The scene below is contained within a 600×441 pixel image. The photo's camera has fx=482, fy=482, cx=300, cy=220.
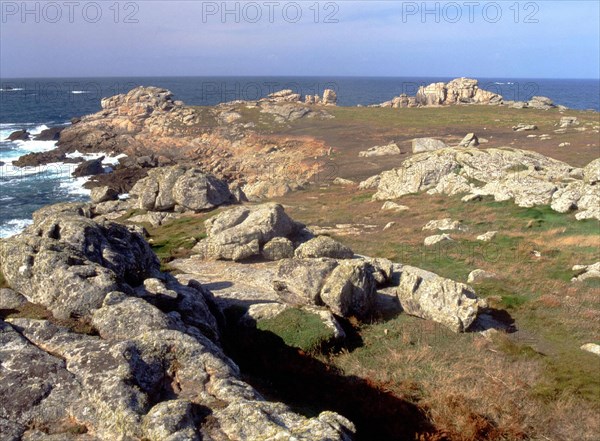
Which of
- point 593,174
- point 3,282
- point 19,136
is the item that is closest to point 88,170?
point 19,136

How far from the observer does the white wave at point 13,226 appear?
6312cm

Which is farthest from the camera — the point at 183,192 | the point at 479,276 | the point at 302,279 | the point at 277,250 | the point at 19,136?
the point at 19,136

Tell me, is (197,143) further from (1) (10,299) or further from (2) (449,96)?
(2) (449,96)

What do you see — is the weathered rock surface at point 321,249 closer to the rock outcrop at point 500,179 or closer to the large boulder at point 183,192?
the rock outcrop at point 500,179

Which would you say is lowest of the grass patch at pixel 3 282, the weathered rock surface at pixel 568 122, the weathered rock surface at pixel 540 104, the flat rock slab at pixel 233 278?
the flat rock slab at pixel 233 278

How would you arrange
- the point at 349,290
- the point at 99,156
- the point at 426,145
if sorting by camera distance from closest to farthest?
1. the point at 349,290
2. the point at 426,145
3. the point at 99,156

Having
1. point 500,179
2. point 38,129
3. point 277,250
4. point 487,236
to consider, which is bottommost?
point 487,236

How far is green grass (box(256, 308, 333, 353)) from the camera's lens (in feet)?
73.0

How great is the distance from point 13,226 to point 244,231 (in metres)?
46.8

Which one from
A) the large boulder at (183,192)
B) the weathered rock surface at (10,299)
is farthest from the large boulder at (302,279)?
the large boulder at (183,192)

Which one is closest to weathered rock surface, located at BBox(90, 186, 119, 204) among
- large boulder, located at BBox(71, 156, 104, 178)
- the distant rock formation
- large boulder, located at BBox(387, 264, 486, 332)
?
large boulder, located at BBox(71, 156, 104, 178)

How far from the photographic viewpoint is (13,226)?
66.5 metres

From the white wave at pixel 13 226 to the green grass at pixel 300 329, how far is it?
2058 inches

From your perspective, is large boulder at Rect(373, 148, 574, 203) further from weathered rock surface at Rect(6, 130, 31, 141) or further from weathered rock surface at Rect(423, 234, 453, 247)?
weathered rock surface at Rect(6, 130, 31, 141)
